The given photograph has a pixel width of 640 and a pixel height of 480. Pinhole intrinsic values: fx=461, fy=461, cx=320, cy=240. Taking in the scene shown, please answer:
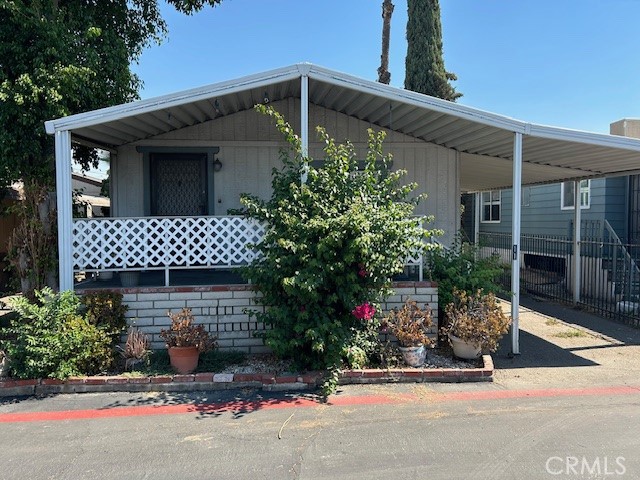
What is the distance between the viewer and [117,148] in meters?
8.18

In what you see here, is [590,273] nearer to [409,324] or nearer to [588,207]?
[588,207]

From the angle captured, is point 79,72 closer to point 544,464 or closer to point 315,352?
point 315,352

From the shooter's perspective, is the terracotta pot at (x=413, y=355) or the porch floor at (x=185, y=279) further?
the porch floor at (x=185, y=279)

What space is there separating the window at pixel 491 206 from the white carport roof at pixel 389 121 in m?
7.71

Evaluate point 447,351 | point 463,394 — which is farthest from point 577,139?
point 463,394

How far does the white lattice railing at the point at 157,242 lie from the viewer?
241 inches

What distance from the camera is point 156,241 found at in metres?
6.23

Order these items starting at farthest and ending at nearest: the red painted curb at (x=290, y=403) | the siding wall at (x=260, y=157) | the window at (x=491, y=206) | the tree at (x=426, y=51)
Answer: the window at (x=491, y=206), the tree at (x=426, y=51), the siding wall at (x=260, y=157), the red painted curb at (x=290, y=403)

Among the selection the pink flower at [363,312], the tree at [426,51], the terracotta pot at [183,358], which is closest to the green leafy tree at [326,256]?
the pink flower at [363,312]

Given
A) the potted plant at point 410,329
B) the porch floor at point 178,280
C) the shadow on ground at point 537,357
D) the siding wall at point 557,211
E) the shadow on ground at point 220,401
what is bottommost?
the shadow on ground at point 220,401

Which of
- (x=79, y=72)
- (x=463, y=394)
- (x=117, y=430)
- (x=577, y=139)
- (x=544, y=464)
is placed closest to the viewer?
(x=544, y=464)

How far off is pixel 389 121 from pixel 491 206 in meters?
11.2

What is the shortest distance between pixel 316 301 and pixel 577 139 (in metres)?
4.13

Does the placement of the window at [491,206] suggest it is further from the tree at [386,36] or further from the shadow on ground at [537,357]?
the shadow on ground at [537,357]
